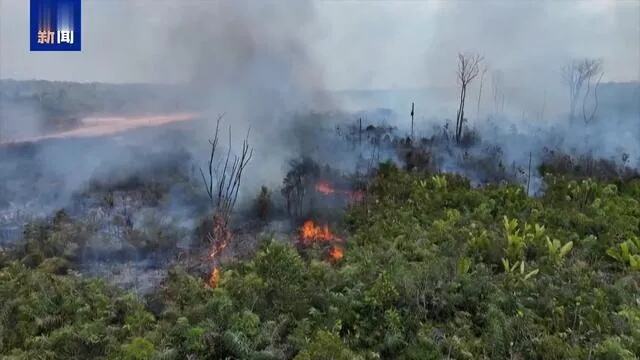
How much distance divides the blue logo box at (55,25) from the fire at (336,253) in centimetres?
948

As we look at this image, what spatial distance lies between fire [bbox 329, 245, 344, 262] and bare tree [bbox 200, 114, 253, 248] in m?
2.27

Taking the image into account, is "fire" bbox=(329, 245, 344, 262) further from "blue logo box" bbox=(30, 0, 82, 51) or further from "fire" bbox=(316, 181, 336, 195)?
"blue logo box" bbox=(30, 0, 82, 51)

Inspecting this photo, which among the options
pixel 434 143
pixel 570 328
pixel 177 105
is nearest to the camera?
pixel 570 328

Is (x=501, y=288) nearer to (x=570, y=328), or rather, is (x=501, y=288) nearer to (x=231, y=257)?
(x=570, y=328)

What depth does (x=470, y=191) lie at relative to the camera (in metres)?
15.7

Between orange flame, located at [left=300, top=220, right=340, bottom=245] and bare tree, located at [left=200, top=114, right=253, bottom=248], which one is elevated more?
bare tree, located at [left=200, top=114, right=253, bottom=248]

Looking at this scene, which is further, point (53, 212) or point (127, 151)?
point (127, 151)

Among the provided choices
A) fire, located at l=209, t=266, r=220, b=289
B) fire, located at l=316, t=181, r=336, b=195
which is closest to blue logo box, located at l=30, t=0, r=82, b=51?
fire, located at l=316, t=181, r=336, b=195

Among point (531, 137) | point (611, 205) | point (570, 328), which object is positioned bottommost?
point (570, 328)

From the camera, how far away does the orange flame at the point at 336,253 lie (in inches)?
456

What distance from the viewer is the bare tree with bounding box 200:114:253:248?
A: 12.4 metres

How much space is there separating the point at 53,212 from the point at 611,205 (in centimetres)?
1375

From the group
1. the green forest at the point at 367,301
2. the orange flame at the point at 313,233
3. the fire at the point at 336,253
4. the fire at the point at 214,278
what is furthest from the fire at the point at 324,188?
the fire at the point at 214,278

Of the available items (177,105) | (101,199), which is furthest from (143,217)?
(177,105)
